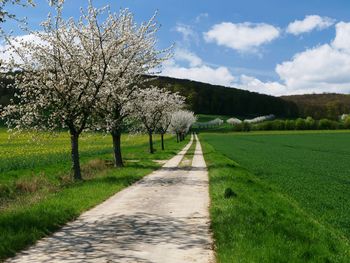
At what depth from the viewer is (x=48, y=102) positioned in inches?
1028

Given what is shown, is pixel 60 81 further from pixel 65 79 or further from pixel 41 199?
pixel 41 199

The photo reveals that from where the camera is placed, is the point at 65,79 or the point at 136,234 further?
the point at 65,79

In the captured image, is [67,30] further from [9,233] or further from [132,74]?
[9,233]

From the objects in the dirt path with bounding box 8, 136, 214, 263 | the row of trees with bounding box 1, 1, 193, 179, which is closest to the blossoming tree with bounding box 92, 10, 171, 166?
the row of trees with bounding box 1, 1, 193, 179

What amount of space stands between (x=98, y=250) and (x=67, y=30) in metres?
20.1

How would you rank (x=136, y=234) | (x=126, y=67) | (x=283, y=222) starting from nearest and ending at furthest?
(x=136, y=234), (x=283, y=222), (x=126, y=67)

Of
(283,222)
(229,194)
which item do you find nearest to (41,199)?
(229,194)

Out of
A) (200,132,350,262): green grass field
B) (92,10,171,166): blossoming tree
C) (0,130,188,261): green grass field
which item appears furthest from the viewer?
(92,10,171,166): blossoming tree

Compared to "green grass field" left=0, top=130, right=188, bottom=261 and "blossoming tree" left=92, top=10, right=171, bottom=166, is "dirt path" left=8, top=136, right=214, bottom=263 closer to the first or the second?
"green grass field" left=0, top=130, right=188, bottom=261

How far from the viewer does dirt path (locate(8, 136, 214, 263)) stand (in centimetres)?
1016

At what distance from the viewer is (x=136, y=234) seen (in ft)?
40.4

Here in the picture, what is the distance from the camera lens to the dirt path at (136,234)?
10164mm

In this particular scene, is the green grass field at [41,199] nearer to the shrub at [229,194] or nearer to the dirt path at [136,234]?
the dirt path at [136,234]

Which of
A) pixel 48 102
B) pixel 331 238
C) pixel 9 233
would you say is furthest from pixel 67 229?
pixel 48 102
